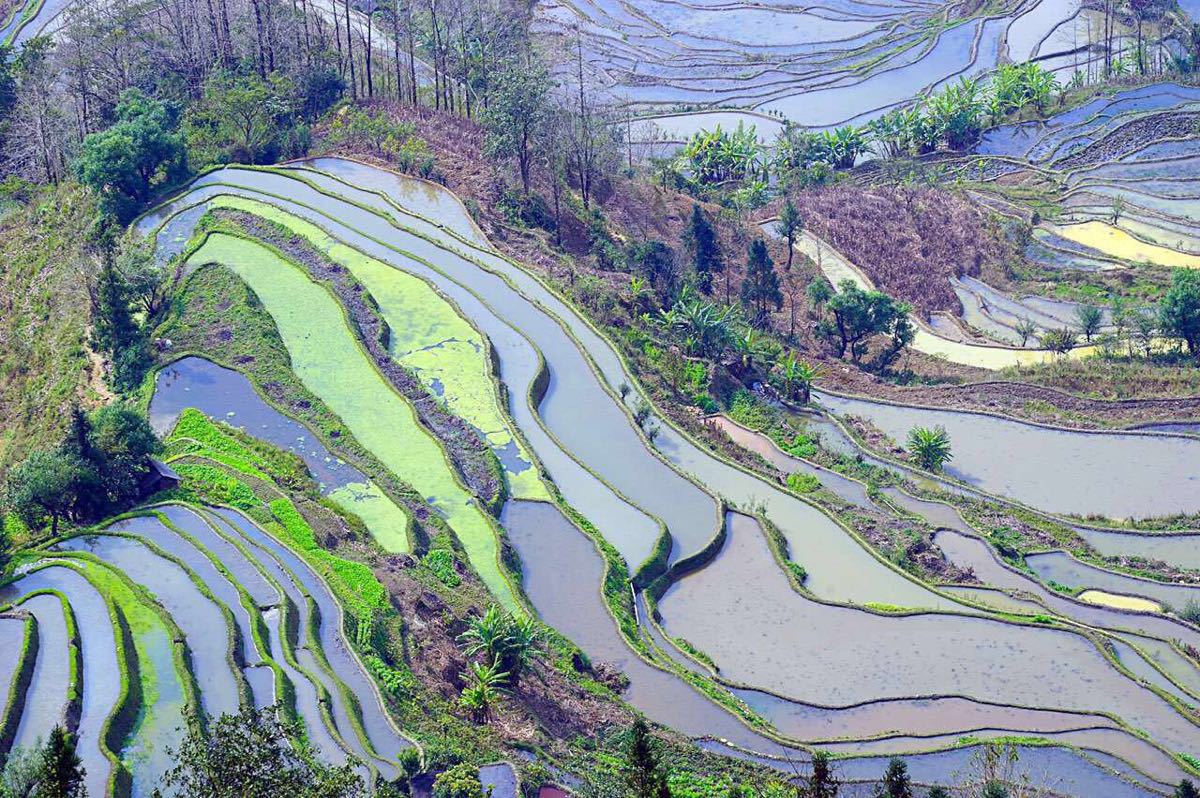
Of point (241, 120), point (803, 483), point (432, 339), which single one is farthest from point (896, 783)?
point (241, 120)

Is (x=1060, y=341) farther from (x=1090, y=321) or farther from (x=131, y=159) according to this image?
(x=131, y=159)

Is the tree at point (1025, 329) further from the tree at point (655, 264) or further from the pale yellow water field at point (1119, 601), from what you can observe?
the pale yellow water field at point (1119, 601)

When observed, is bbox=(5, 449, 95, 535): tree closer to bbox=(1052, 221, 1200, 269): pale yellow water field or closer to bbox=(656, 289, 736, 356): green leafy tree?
bbox=(656, 289, 736, 356): green leafy tree

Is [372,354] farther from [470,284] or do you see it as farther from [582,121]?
[582,121]

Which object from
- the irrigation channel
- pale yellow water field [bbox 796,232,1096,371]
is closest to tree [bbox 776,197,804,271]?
pale yellow water field [bbox 796,232,1096,371]

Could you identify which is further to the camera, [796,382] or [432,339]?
[796,382]

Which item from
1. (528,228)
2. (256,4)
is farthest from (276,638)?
(256,4)
